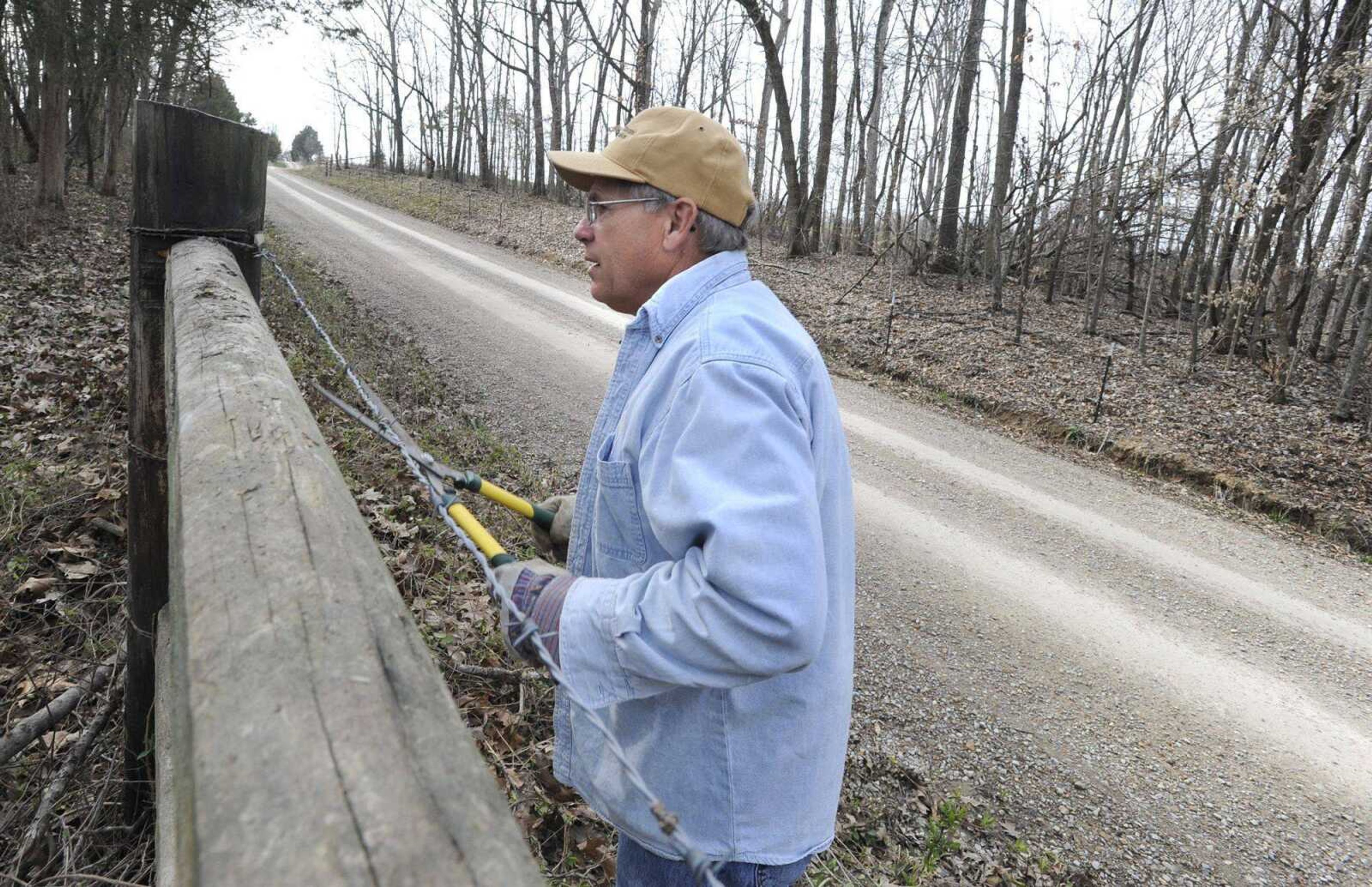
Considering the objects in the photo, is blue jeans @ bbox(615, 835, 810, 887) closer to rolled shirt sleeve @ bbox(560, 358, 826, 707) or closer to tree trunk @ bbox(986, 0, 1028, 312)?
rolled shirt sleeve @ bbox(560, 358, 826, 707)

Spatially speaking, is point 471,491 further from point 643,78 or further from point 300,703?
point 643,78

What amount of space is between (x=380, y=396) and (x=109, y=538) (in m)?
3.48

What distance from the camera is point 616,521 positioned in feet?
5.64

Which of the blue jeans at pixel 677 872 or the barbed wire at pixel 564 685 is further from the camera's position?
the blue jeans at pixel 677 872

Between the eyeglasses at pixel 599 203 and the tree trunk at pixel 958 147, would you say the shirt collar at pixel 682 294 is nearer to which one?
the eyeglasses at pixel 599 203

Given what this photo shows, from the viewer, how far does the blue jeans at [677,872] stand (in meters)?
1.70

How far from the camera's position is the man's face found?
1.92 m

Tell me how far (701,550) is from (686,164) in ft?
3.14

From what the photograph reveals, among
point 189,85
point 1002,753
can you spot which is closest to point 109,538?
point 1002,753

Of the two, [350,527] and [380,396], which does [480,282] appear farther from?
[350,527]

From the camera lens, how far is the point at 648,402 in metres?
1.62

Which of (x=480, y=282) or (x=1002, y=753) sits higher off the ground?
(x=480, y=282)

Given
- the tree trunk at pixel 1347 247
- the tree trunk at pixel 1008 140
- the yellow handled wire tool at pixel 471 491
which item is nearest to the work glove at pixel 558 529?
the yellow handled wire tool at pixel 471 491

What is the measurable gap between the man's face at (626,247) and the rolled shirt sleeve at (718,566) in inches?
21.3
